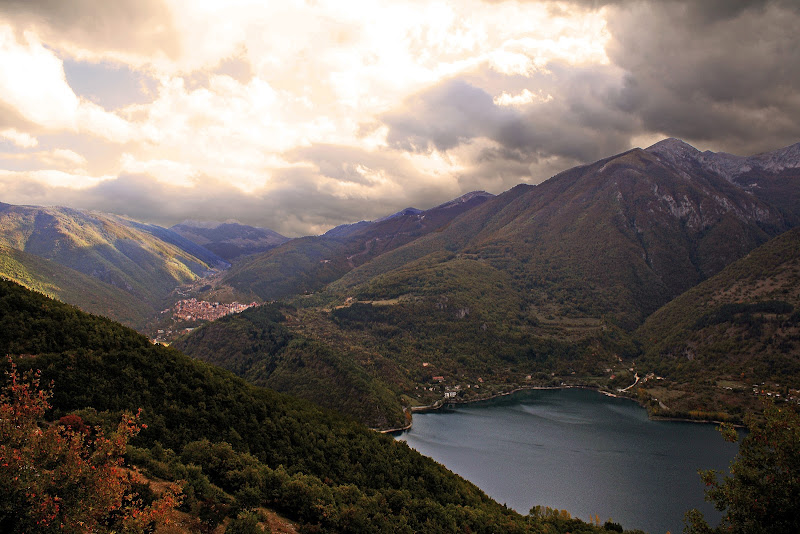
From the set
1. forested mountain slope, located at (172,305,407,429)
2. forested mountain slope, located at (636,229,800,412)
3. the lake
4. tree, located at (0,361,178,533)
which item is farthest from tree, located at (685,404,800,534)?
forested mountain slope, located at (636,229,800,412)

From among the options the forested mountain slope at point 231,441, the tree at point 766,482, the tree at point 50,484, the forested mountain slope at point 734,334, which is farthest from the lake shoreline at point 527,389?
the tree at point 50,484

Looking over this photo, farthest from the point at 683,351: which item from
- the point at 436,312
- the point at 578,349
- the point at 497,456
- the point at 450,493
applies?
the point at 450,493

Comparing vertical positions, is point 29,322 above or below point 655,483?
above

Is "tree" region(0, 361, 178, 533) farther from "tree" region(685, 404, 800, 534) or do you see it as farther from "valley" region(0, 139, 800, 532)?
"tree" region(685, 404, 800, 534)

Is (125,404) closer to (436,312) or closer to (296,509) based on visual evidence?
(296,509)

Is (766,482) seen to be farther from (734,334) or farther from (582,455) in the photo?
(734,334)

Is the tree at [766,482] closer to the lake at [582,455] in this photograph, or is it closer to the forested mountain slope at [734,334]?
the lake at [582,455]

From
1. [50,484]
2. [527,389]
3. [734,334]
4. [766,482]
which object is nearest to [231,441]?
[50,484]
